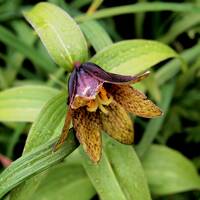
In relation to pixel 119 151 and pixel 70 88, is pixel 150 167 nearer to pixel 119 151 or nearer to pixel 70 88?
pixel 119 151

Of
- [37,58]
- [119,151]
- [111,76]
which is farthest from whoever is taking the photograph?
[37,58]

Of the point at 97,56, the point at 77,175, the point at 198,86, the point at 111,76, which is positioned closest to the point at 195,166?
the point at 198,86

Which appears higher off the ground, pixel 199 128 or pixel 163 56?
pixel 163 56

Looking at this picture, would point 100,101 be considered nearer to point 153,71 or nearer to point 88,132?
point 88,132

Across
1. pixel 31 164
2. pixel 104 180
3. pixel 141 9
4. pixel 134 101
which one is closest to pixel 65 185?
pixel 104 180

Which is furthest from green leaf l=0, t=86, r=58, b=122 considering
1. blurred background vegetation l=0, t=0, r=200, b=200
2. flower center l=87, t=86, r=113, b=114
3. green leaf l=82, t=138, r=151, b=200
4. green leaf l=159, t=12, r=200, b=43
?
green leaf l=159, t=12, r=200, b=43
